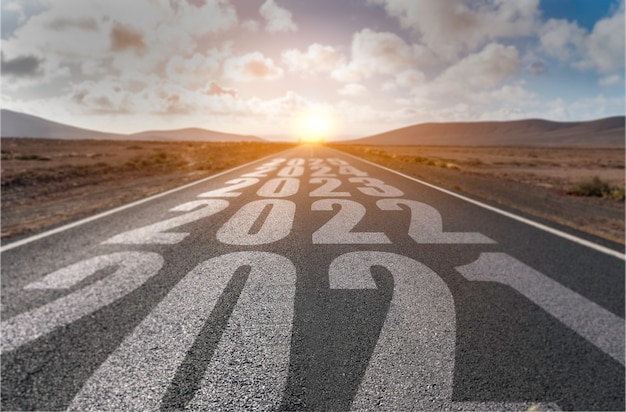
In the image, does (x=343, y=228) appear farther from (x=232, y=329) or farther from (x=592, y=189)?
(x=592, y=189)

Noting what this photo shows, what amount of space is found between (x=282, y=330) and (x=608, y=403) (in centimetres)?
180

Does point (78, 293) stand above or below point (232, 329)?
below

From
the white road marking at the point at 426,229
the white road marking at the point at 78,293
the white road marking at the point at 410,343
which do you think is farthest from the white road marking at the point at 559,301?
the white road marking at the point at 78,293

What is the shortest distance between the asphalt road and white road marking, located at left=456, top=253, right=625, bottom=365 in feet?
0.05

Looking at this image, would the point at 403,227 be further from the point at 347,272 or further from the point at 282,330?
the point at 282,330

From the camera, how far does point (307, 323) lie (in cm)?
140

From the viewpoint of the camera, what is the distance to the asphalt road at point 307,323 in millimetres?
1223

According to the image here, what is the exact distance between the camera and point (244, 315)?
1339 millimetres

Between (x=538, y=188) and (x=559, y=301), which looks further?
(x=538, y=188)

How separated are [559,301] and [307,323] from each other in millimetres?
2015

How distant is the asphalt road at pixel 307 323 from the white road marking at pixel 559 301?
1cm

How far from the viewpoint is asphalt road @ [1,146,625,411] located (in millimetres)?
1223

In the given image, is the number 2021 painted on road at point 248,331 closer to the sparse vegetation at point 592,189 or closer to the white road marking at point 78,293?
the white road marking at point 78,293

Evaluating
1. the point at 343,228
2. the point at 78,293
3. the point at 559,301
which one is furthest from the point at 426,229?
the point at 78,293
